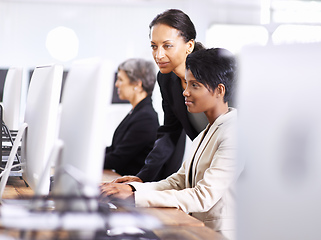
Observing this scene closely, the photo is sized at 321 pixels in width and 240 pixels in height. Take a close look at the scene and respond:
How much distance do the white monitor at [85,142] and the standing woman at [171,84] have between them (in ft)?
3.02

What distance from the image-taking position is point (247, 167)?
0.56m

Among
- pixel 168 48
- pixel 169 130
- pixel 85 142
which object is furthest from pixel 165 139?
pixel 85 142

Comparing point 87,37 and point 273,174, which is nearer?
point 273,174

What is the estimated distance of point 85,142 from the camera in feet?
2.61

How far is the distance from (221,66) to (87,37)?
5849mm

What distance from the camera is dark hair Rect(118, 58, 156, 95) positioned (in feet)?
10.1

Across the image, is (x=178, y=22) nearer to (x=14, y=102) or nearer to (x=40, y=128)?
(x=14, y=102)

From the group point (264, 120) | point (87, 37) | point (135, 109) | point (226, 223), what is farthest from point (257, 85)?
point (87, 37)

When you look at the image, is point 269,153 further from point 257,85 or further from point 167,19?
point 167,19

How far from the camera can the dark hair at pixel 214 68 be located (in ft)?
5.41

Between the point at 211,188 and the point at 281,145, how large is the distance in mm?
929

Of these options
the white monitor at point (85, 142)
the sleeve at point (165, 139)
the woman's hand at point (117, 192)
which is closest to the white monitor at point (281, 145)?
the white monitor at point (85, 142)

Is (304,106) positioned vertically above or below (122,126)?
above

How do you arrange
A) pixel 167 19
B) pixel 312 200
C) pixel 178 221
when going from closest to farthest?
pixel 312 200 → pixel 178 221 → pixel 167 19
